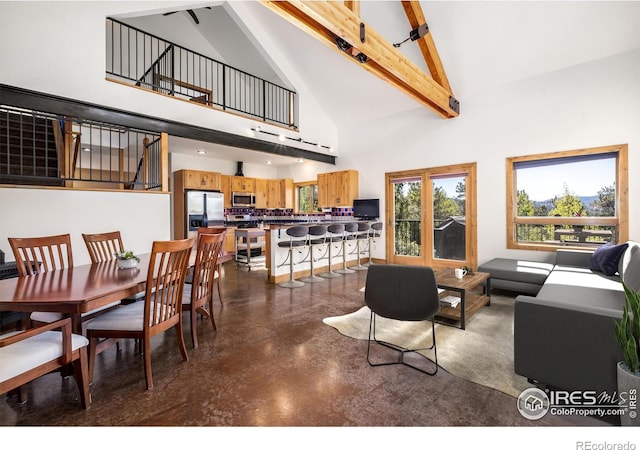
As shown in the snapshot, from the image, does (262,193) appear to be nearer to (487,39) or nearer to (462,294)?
(487,39)

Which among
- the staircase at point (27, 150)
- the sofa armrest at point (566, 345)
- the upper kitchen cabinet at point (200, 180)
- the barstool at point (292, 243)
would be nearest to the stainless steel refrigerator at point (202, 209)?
the upper kitchen cabinet at point (200, 180)

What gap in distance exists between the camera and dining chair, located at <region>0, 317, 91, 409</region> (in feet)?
4.61

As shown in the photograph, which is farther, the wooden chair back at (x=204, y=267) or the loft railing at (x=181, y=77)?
the loft railing at (x=181, y=77)

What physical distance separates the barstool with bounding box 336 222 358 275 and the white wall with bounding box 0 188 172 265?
3.21 meters

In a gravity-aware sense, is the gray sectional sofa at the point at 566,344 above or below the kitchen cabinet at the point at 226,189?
below

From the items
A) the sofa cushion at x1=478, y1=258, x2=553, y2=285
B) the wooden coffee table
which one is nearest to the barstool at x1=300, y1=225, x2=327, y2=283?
the wooden coffee table

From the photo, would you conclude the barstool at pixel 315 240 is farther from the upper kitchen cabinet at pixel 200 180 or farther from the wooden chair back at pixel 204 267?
the upper kitchen cabinet at pixel 200 180

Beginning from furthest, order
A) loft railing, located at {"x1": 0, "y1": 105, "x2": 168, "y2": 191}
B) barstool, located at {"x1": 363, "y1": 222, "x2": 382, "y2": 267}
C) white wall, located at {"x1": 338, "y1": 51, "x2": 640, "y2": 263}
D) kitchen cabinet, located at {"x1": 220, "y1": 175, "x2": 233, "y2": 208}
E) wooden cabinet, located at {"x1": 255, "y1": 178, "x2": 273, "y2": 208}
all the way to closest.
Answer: wooden cabinet, located at {"x1": 255, "y1": 178, "x2": 273, "y2": 208} → kitchen cabinet, located at {"x1": 220, "y1": 175, "x2": 233, "y2": 208} → barstool, located at {"x1": 363, "y1": 222, "x2": 382, "y2": 267} → white wall, located at {"x1": 338, "y1": 51, "x2": 640, "y2": 263} → loft railing, located at {"x1": 0, "y1": 105, "x2": 168, "y2": 191}

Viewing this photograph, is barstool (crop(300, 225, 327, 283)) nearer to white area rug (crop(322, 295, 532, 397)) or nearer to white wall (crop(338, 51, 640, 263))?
white area rug (crop(322, 295, 532, 397))

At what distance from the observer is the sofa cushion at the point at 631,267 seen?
2.48m

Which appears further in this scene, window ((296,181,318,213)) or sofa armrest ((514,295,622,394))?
window ((296,181,318,213))

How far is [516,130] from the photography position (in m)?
4.85

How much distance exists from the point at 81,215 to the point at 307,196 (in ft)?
19.0

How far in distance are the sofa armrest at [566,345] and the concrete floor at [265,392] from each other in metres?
0.23
